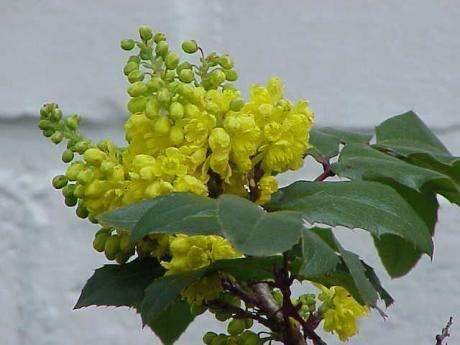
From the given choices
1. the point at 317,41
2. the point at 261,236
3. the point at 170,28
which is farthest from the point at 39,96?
the point at 261,236

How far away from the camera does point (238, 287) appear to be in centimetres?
55

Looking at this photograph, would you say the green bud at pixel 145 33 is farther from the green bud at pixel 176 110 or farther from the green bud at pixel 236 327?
the green bud at pixel 236 327

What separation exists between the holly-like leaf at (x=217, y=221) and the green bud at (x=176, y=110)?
2.0 inches

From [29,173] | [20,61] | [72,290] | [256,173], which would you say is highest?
[256,173]

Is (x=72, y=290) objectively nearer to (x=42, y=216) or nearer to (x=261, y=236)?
(x=42, y=216)

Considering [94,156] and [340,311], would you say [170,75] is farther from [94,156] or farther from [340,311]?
[340,311]

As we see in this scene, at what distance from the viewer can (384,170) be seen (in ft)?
1.84

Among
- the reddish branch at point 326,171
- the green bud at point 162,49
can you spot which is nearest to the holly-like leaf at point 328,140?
the reddish branch at point 326,171

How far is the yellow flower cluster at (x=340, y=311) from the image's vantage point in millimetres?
616

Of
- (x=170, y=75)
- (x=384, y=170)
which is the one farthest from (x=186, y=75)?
(x=384, y=170)

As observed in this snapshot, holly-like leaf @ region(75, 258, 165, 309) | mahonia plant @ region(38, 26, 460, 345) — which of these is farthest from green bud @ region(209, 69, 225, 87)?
holly-like leaf @ region(75, 258, 165, 309)

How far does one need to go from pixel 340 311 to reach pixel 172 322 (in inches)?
4.0

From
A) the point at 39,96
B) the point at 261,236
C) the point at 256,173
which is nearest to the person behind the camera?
the point at 261,236

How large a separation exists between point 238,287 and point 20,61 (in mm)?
625
